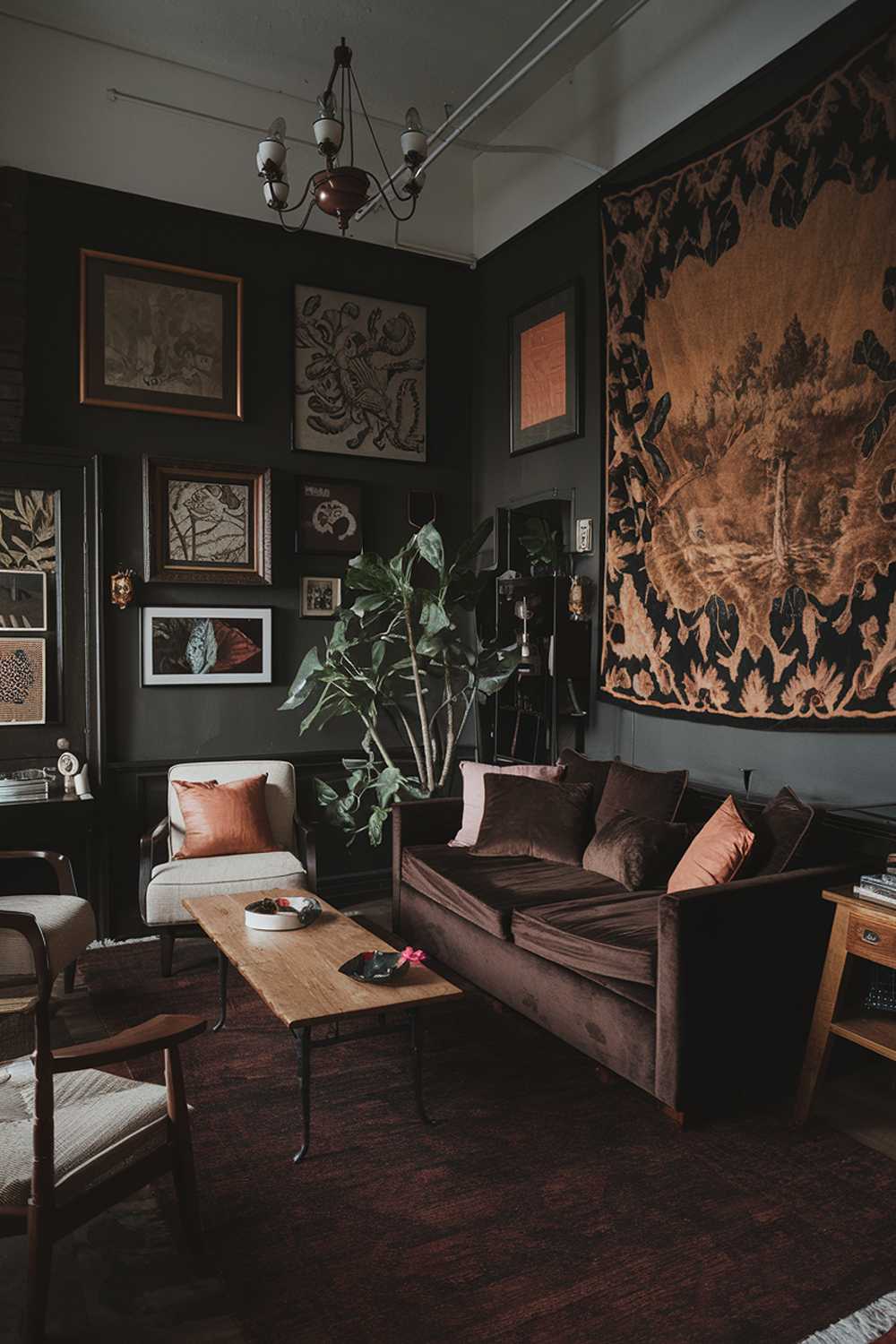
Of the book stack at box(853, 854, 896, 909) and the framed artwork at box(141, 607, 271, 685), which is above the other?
the framed artwork at box(141, 607, 271, 685)

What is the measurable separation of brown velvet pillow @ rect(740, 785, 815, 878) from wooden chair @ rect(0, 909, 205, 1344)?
6.21 ft

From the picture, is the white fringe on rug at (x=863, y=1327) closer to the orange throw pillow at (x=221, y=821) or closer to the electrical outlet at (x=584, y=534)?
the orange throw pillow at (x=221, y=821)

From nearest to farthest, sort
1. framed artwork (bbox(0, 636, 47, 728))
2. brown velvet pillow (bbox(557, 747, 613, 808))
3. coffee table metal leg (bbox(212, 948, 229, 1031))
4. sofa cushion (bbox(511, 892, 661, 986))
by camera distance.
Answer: sofa cushion (bbox(511, 892, 661, 986))
coffee table metal leg (bbox(212, 948, 229, 1031))
brown velvet pillow (bbox(557, 747, 613, 808))
framed artwork (bbox(0, 636, 47, 728))

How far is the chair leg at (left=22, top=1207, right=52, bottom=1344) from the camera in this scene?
190cm

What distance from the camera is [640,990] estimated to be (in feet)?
9.80

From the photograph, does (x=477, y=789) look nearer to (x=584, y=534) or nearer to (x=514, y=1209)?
(x=584, y=534)

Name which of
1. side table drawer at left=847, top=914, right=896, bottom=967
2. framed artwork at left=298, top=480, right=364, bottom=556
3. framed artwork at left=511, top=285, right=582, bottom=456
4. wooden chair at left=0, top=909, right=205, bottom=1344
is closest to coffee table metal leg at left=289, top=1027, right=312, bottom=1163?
wooden chair at left=0, top=909, right=205, bottom=1344

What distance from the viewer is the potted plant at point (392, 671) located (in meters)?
4.98

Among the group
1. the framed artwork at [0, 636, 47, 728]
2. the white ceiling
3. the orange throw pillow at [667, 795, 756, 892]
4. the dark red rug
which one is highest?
the white ceiling

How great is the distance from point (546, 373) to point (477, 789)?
225cm

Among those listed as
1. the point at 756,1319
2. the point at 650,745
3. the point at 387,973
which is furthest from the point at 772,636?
the point at 756,1319

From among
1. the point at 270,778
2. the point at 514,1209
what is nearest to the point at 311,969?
the point at 514,1209

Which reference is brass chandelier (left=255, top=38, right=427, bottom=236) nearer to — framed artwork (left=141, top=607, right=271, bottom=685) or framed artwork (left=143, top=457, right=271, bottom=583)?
framed artwork (left=143, top=457, right=271, bottom=583)

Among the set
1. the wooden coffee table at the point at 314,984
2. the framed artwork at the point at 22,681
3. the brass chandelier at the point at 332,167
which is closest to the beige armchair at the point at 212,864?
the wooden coffee table at the point at 314,984
